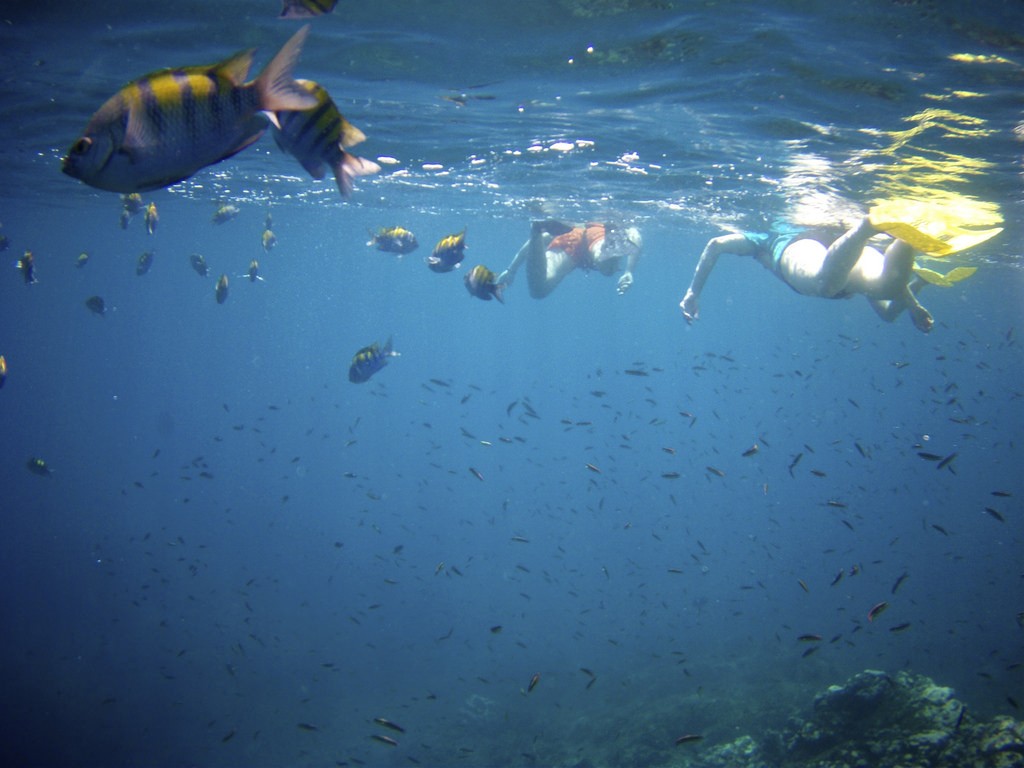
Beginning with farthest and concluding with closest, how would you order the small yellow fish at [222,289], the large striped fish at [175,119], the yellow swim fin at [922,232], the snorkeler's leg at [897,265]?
1. the small yellow fish at [222,289]
2. the snorkeler's leg at [897,265]
3. the yellow swim fin at [922,232]
4. the large striped fish at [175,119]

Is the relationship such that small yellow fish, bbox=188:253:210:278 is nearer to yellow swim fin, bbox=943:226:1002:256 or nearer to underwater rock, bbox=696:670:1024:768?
yellow swim fin, bbox=943:226:1002:256

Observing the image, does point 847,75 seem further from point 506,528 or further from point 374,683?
point 506,528

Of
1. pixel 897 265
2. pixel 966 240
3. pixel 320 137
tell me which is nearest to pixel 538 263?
pixel 897 265

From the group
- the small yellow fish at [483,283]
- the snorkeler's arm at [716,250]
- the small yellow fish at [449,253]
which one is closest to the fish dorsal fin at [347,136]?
the small yellow fish at [483,283]

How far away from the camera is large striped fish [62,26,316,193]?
2.01m

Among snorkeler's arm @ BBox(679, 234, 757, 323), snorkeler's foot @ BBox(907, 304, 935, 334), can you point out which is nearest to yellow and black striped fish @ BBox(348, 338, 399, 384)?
snorkeler's arm @ BBox(679, 234, 757, 323)

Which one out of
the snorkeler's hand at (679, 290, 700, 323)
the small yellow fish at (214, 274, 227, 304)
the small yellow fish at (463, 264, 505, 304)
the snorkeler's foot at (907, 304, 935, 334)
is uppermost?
the small yellow fish at (463, 264, 505, 304)

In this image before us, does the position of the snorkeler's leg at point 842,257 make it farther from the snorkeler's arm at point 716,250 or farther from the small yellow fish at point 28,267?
the small yellow fish at point 28,267

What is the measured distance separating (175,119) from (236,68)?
0.33 meters

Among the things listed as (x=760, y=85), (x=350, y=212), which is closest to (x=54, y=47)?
(x=760, y=85)

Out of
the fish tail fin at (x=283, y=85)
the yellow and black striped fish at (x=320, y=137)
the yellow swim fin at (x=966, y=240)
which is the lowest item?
the yellow swim fin at (x=966, y=240)

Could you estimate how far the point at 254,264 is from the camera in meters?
11.3

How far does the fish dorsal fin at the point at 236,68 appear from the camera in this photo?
6.95ft

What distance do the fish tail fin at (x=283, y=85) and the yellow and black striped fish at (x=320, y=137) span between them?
4.6 inches
